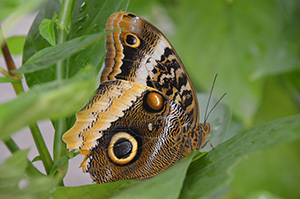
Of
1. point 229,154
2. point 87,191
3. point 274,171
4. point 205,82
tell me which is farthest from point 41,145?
point 274,171

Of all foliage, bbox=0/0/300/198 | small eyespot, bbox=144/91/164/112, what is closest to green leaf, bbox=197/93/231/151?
foliage, bbox=0/0/300/198

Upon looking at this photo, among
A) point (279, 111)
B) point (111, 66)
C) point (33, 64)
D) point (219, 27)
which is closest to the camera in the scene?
point (33, 64)

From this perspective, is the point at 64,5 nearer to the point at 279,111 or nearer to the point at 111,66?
the point at 111,66

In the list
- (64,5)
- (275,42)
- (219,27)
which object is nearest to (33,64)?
(64,5)

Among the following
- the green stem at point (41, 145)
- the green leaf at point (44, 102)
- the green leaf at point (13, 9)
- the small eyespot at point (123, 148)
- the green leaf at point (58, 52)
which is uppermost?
the green leaf at point (13, 9)

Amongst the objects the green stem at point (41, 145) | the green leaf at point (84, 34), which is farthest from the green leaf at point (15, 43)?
the green stem at point (41, 145)

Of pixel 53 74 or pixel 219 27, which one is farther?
pixel 219 27

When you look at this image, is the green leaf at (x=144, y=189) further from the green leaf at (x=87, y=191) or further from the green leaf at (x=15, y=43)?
the green leaf at (x=15, y=43)
